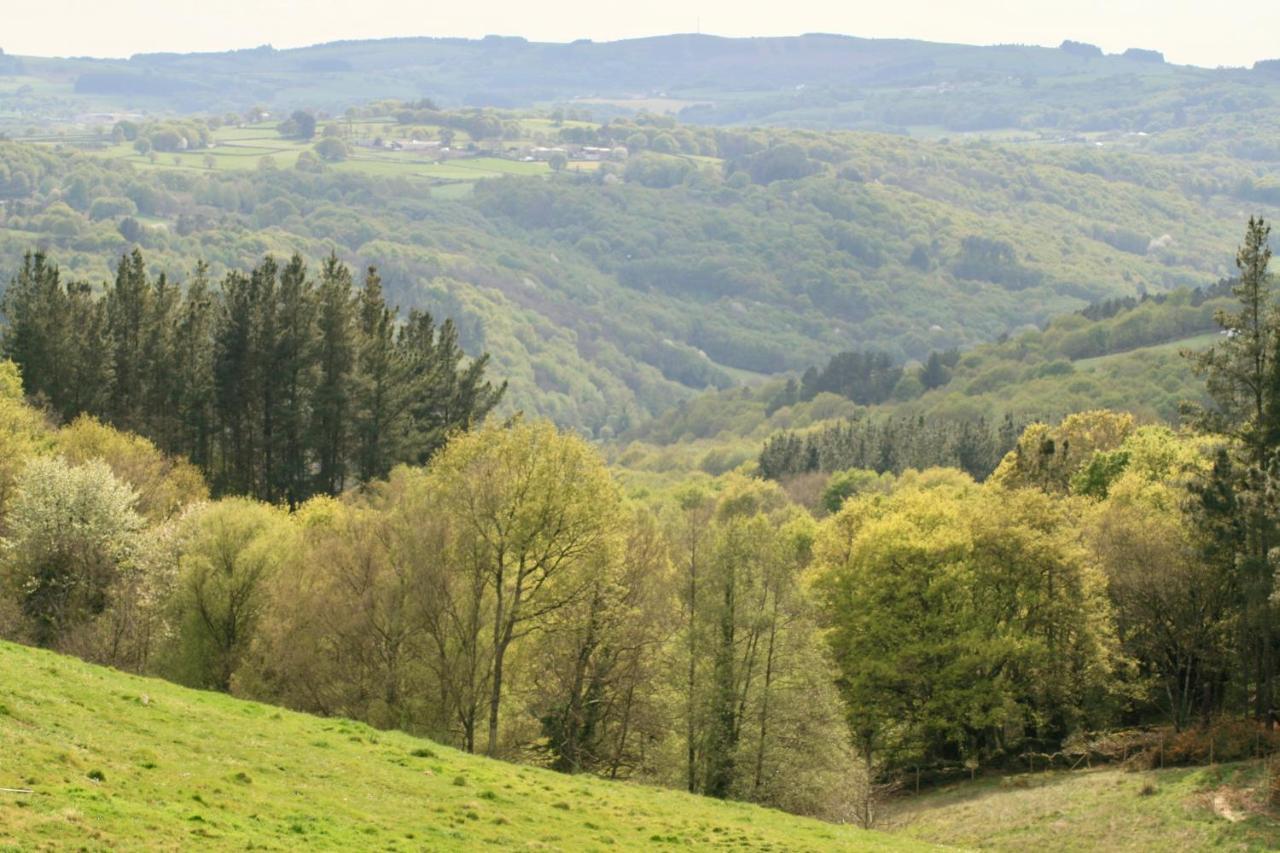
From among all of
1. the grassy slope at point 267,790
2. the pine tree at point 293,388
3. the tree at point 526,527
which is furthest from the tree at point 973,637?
the pine tree at point 293,388

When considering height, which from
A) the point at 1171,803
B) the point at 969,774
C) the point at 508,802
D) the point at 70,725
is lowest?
the point at 969,774

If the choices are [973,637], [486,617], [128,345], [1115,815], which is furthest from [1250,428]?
[128,345]

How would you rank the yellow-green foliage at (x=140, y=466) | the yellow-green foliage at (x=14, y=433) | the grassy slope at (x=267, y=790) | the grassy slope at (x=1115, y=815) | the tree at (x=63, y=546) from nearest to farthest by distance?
the grassy slope at (x=267, y=790) → the grassy slope at (x=1115, y=815) → the tree at (x=63, y=546) → the yellow-green foliage at (x=14, y=433) → the yellow-green foliage at (x=140, y=466)

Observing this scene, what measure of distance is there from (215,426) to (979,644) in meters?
59.3

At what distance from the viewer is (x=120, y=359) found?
10081 centimetres

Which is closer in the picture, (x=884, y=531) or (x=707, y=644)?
(x=707, y=644)

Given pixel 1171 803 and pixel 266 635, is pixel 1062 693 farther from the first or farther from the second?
pixel 266 635

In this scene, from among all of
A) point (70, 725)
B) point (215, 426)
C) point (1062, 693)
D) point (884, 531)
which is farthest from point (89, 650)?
point (215, 426)

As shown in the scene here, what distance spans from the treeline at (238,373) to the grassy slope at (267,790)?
5666 centimetres

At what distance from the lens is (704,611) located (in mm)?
57750

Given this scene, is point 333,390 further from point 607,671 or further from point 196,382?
point 607,671

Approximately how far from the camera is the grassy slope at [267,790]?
2789 centimetres

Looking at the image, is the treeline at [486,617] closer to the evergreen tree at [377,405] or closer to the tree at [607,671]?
the tree at [607,671]

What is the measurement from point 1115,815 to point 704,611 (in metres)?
17.2
